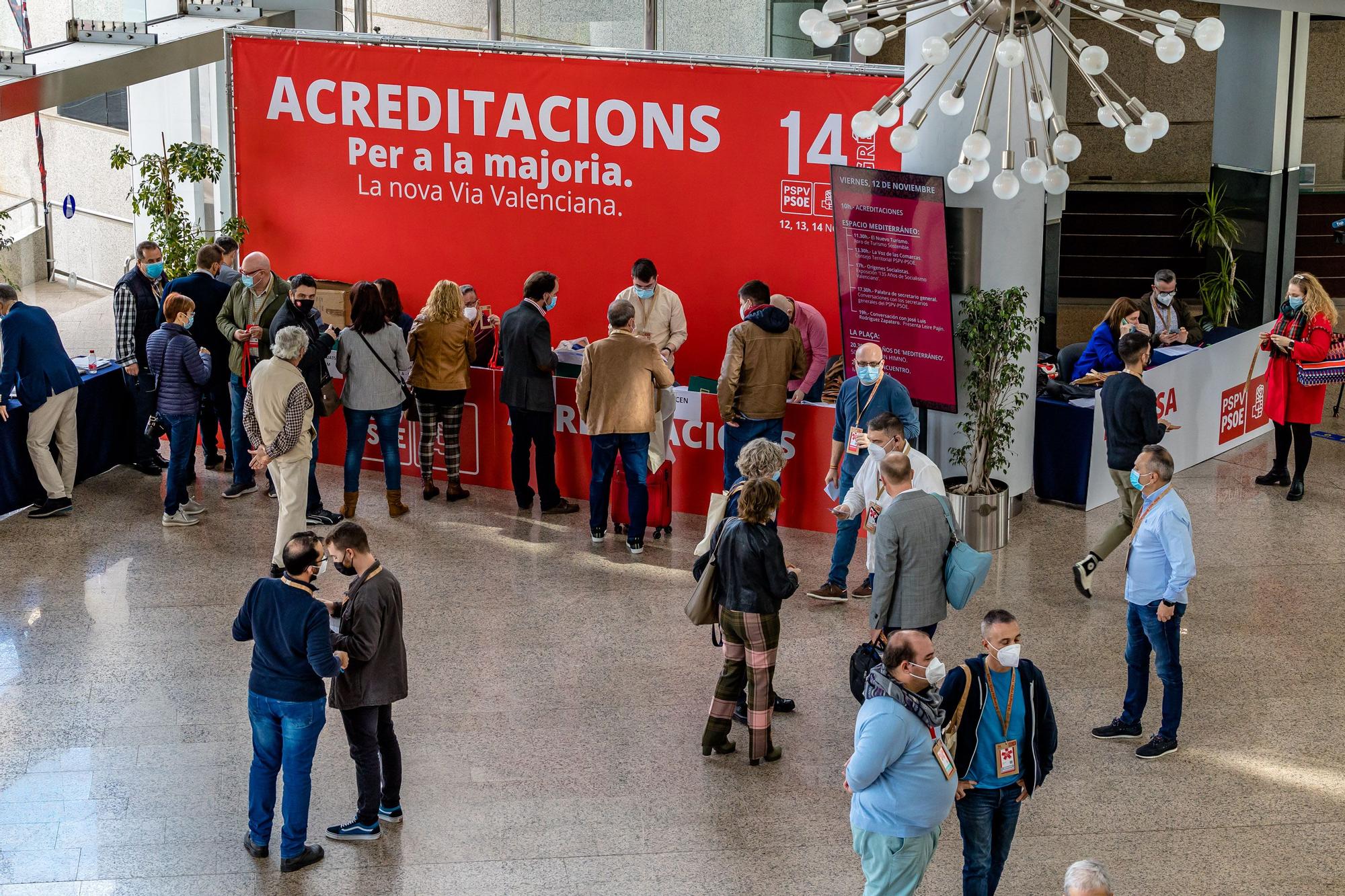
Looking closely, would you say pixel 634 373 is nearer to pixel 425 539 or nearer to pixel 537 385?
pixel 537 385

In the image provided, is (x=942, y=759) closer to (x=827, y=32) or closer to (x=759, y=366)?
(x=827, y=32)

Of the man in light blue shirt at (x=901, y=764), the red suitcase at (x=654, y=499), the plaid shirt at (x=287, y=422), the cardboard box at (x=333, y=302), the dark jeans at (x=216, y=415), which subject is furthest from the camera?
the cardboard box at (x=333, y=302)

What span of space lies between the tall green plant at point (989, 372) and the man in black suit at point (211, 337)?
15.5 feet

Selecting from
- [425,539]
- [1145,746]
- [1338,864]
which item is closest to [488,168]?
[425,539]

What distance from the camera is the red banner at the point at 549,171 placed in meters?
9.94

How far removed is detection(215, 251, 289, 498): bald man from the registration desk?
5033mm

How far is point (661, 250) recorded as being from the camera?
10492 mm

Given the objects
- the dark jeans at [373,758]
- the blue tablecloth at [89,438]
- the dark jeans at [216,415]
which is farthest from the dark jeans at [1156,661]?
the blue tablecloth at [89,438]

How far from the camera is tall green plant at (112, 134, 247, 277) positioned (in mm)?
11109

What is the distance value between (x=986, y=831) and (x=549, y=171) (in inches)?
268

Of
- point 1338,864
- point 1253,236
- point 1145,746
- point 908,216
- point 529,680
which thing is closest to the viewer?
point 1338,864

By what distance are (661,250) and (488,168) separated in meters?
1.43

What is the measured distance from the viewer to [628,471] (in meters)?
9.00

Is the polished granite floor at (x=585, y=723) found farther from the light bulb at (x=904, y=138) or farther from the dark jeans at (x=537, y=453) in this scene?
the light bulb at (x=904, y=138)
